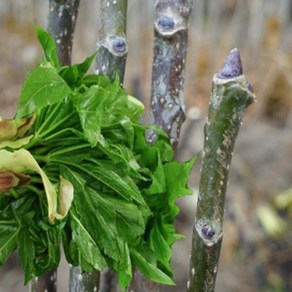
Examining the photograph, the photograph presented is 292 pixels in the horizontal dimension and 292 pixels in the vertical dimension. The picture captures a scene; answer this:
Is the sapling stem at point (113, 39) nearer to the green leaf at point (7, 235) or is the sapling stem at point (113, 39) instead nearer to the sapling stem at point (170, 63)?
the sapling stem at point (170, 63)

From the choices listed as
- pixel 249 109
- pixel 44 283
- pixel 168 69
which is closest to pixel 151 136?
pixel 168 69

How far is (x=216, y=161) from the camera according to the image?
56cm

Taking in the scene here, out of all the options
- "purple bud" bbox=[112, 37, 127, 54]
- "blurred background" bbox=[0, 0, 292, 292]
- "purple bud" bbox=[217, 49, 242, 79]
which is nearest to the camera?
"purple bud" bbox=[217, 49, 242, 79]

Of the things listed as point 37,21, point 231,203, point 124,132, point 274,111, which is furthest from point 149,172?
point 37,21

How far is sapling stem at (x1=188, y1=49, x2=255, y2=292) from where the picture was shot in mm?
528

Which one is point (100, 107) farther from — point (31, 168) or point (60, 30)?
point (60, 30)

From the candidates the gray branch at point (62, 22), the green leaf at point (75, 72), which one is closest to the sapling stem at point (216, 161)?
the green leaf at point (75, 72)

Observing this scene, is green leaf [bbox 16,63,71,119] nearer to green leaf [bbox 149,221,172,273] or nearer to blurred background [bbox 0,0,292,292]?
green leaf [bbox 149,221,172,273]

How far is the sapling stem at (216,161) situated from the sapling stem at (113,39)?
0.38 ft

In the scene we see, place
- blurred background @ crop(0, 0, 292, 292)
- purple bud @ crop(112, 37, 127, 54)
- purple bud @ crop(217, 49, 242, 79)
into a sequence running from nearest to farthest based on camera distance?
purple bud @ crop(217, 49, 242, 79), purple bud @ crop(112, 37, 127, 54), blurred background @ crop(0, 0, 292, 292)

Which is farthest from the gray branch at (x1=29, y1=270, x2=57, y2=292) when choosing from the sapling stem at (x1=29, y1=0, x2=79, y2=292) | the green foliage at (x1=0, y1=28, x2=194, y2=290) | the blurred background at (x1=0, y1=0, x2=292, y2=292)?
the blurred background at (x1=0, y1=0, x2=292, y2=292)

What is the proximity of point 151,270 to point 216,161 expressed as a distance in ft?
0.33

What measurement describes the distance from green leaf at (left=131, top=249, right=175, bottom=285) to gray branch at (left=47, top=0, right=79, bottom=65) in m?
0.21

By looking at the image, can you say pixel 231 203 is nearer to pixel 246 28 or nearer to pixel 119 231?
pixel 246 28
